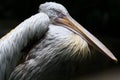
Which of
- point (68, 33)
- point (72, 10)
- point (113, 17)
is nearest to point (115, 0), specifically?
point (113, 17)

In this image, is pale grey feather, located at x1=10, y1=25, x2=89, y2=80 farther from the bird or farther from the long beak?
the long beak

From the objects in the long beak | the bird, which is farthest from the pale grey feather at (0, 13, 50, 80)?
the long beak

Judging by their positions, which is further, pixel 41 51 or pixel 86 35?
pixel 86 35

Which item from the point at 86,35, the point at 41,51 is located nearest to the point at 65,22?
the point at 86,35

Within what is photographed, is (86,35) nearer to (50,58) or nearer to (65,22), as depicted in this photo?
(65,22)

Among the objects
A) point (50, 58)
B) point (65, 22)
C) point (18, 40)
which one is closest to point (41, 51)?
point (50, 58)

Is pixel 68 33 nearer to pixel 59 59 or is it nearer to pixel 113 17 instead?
pixel 59 59

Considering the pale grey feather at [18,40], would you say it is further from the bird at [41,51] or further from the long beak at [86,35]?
the long beak at [86,35]

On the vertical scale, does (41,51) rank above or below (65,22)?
below
